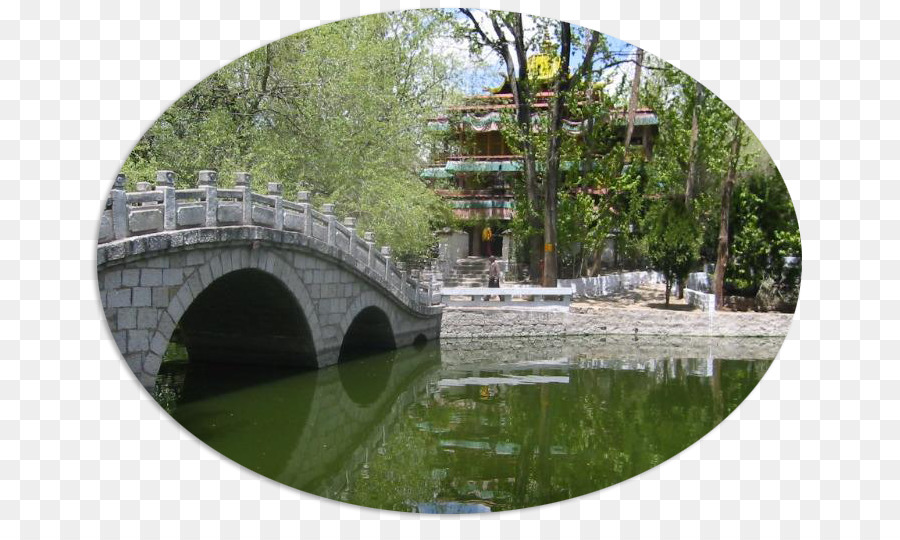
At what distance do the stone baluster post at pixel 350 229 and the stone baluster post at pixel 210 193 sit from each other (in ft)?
8.49

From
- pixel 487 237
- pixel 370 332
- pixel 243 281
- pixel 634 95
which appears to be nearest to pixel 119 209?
pixel 243 281

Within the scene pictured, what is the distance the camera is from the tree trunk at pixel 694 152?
758 centimetres

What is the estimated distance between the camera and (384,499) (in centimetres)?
569

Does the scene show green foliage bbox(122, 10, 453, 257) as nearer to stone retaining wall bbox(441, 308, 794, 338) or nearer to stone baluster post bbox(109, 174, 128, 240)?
stone baluster post bbox(109, 174, 128, 240)

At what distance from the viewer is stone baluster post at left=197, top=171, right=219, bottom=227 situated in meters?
7.39

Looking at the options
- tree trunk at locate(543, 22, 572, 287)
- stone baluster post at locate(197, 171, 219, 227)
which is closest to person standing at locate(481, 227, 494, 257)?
tree trunk at locate(543, 22, 572, 287)

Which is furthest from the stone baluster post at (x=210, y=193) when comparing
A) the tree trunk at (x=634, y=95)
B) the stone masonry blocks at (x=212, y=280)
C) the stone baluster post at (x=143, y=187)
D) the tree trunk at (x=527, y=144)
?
the tree trunk at (x=634, y=95)

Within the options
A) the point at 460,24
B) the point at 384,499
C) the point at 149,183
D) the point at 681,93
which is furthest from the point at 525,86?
the point at 384,499

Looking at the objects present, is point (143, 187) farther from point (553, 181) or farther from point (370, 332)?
point (370, 332)

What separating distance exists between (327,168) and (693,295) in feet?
16.8

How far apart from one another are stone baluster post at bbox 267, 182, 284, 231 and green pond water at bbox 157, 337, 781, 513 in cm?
210

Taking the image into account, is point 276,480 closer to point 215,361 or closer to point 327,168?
point 327,168

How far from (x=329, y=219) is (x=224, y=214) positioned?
1961 mm

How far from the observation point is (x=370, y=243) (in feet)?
35.6
